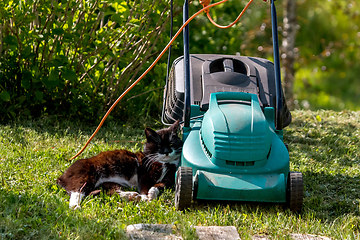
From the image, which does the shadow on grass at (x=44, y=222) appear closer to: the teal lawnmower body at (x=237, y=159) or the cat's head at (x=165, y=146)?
the teal lawnmower body at (x=237, y=159)

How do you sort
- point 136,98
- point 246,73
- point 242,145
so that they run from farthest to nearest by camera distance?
point 136,98, point 246,73, point 242,145

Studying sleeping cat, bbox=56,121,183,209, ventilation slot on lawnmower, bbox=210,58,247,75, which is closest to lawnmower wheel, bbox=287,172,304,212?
sleeping cat, bbox=56,121,183,209

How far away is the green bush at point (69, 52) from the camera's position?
12.2 ft

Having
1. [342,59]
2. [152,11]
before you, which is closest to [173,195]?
[152,11]

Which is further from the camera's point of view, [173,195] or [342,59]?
[342,59]

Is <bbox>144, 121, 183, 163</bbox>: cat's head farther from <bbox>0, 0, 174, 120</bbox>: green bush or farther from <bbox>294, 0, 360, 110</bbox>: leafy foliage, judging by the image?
<bbox>294, 0, 360, 110</bbox>: leafy foliage

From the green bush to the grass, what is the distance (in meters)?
0.36

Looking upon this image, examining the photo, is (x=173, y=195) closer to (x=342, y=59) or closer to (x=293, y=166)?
(x=293, y=166)

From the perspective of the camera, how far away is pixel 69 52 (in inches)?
170

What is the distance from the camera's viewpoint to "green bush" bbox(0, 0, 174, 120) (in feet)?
12.2

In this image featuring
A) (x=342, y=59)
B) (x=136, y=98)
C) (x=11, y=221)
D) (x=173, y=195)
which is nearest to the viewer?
(x=11, y=221)

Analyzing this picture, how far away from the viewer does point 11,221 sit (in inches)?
80.5

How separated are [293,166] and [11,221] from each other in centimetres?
211

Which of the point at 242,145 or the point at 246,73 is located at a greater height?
the point at 246,73
